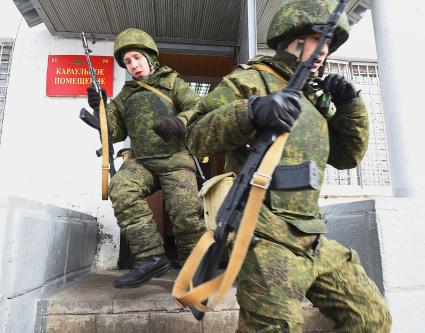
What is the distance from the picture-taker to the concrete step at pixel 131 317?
7.20 ft

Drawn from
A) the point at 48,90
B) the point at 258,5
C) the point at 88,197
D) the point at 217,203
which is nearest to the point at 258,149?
the point at 217,203

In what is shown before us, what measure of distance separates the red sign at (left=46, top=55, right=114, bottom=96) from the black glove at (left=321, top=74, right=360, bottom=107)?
3.17 metres

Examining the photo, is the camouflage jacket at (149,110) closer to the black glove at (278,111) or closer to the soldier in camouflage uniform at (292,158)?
the soldier in camouflage uniform at (292,158)

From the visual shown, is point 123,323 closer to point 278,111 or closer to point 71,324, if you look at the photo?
point 71,324

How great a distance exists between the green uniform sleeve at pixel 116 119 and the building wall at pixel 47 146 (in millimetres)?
1120

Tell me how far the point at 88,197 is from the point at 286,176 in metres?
3.11

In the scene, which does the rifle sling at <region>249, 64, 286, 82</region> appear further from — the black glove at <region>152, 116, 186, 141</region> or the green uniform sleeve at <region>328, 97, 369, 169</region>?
the black glove at <region>152, 116, 186, 141</region>

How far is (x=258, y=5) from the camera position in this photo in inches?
161

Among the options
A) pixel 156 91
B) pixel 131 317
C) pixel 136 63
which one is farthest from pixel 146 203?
pixel 136 63

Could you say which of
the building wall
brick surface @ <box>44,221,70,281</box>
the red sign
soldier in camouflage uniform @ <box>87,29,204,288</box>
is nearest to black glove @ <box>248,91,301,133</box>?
soldier in camouflage uniform @ <box>87,29,204,288</box>

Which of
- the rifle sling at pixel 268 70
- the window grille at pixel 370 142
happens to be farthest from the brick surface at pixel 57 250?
the window grille at pixel 370 142

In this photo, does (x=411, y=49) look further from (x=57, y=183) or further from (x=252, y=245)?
(x=57, y=183)

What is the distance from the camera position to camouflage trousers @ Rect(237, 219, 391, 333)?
4.18ft

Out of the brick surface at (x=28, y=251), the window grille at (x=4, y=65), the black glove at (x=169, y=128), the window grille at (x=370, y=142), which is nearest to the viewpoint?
the brick surface at (x=28, y=251)
